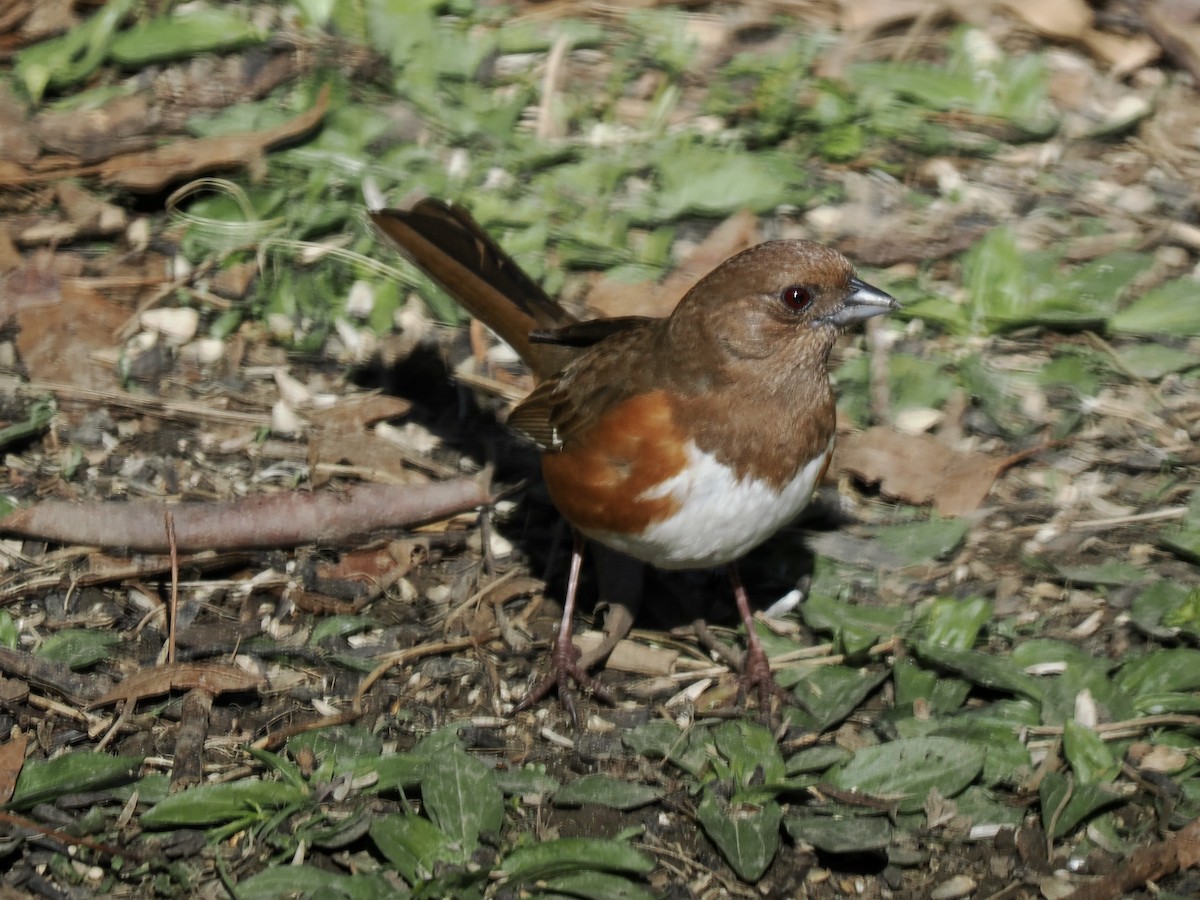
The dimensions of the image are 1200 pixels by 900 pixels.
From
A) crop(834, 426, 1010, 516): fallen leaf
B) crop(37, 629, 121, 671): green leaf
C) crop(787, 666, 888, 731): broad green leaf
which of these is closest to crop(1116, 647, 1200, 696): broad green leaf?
crop(787, 666, 888, 731): broad green leaf

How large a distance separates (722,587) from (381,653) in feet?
3.23

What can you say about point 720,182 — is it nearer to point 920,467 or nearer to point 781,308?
point 920,467

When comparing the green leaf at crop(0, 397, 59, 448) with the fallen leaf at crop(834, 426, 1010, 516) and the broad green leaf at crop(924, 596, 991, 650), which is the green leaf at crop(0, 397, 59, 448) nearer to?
the fallen leaf at crop(834, 426, 1010, 516)

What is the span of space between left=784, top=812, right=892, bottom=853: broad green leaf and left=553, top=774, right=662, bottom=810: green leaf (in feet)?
1.05

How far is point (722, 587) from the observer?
162 inches

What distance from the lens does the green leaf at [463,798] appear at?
3123 mm

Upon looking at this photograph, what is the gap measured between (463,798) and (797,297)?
1374 mm

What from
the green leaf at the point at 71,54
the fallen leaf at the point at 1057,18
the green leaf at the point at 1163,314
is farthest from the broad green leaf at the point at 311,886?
the fallen leaf at the point at 1057,18

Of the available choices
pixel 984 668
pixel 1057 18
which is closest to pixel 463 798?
pixel 984 668

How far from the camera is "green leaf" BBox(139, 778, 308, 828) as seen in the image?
308 cm

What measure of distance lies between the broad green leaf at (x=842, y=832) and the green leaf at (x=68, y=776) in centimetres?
146

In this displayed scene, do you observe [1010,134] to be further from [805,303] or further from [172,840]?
[172,840]

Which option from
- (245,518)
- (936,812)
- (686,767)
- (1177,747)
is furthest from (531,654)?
(1177,747)

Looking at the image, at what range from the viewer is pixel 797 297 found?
137 inches
